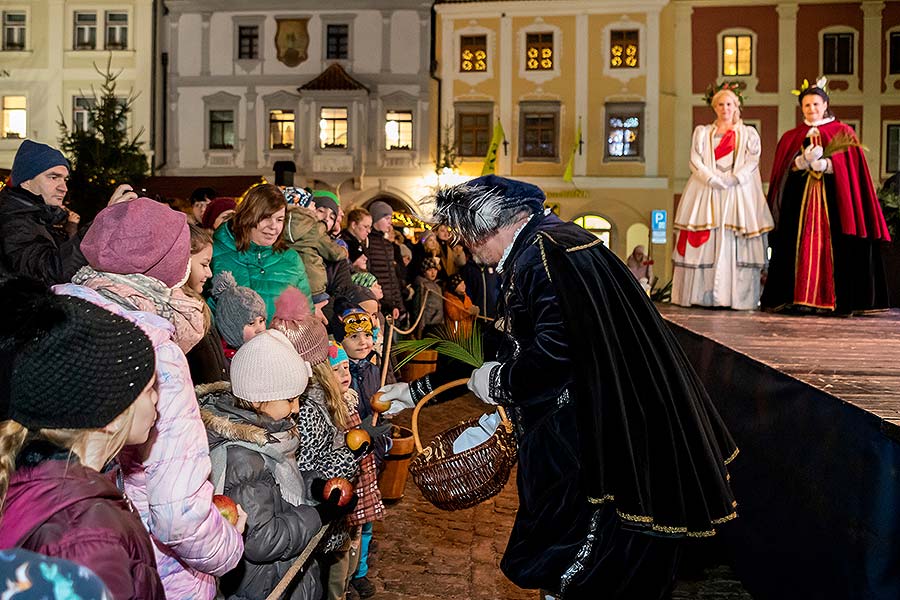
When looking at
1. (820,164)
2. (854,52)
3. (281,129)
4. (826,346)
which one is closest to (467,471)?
(826,346)

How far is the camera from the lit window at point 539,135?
2795 cm

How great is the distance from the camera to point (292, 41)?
1129 inches

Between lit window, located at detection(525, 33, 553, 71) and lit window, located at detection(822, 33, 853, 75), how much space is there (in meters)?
8.65

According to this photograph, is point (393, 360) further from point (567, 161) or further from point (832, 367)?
point (567, 161)

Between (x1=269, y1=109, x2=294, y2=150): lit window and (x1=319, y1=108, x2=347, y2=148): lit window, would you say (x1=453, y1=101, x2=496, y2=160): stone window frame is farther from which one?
(x1=269, y1=109, x2=294, y2=150): lit window

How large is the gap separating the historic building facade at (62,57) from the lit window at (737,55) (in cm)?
1898

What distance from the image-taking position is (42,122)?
29.2 meters

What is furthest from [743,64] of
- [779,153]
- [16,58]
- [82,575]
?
[82,575]

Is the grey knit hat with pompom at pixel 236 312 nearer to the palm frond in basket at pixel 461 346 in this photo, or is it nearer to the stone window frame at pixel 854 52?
the palm frond in basket at pixel 461 346

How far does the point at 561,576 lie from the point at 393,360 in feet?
11.8

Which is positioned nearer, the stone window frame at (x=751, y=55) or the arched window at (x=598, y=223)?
the stone window frame at (x=751, y=55)

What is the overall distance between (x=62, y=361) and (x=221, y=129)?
1132 inches

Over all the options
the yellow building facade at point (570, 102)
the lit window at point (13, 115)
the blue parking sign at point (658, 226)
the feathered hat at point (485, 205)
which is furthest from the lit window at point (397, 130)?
the feathered hat at point (485, 205)

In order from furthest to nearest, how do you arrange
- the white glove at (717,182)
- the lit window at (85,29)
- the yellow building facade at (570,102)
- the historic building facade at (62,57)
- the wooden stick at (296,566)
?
1. the lit window at (85,29)
2. the historic building facade at (62,57)
3. the yellow building facade at (570,102)
4. the white glove at (717,182)
5. the wooden stick at (296,566)
